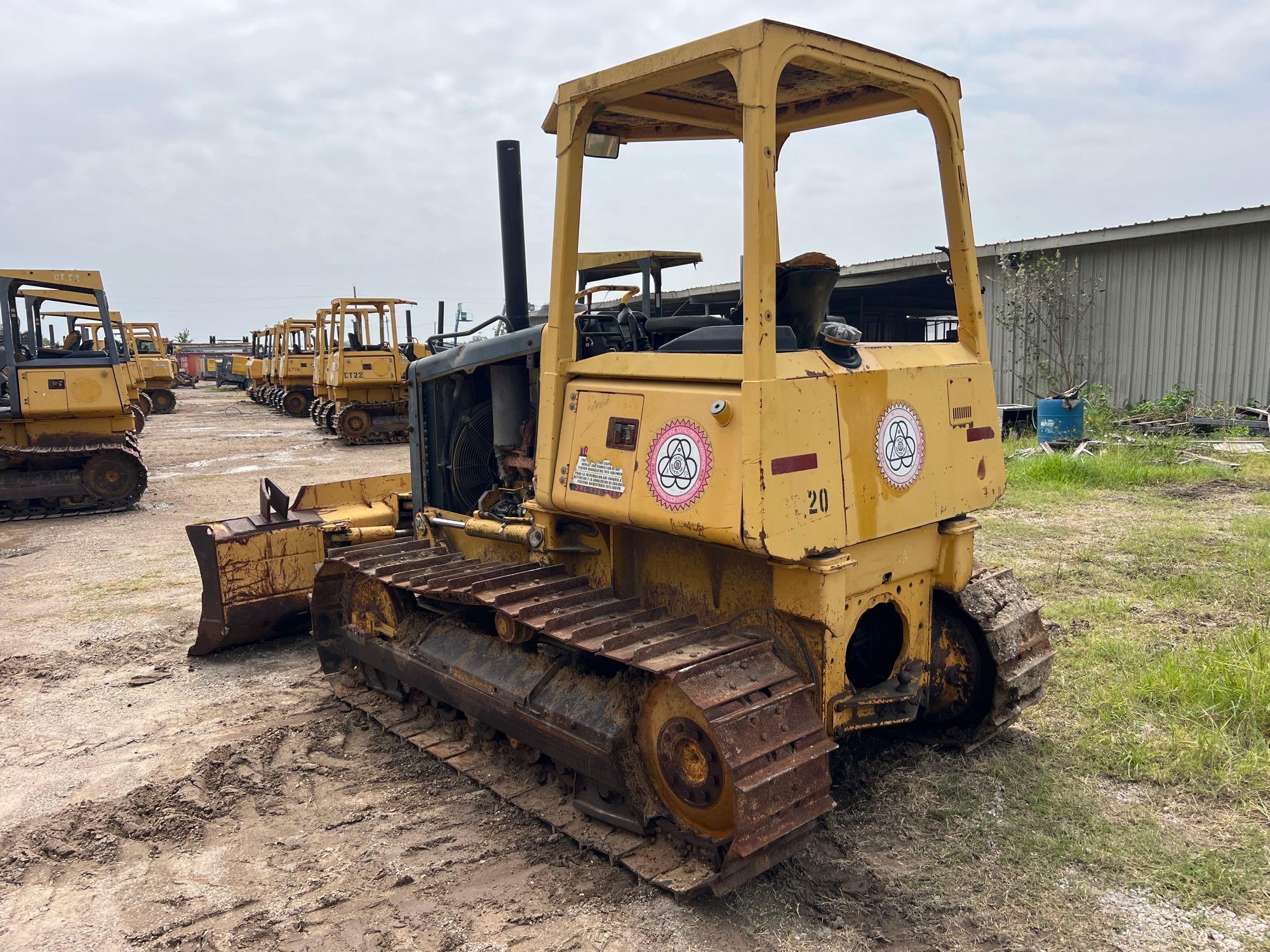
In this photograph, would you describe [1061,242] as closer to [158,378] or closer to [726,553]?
[726,553]

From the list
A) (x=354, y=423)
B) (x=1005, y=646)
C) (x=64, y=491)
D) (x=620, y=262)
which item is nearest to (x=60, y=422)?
(x=64, y=491)

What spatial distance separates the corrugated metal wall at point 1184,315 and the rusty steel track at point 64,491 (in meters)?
14.0

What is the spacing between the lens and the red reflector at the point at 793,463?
118 inches

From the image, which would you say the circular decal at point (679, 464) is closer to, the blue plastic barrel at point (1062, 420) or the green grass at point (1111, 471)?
the green grass at point (1111, 471)

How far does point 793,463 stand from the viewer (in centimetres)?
304

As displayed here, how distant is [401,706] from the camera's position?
4.74 metres

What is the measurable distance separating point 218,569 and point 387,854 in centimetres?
285

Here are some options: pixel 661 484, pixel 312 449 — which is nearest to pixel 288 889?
pixel 661 484

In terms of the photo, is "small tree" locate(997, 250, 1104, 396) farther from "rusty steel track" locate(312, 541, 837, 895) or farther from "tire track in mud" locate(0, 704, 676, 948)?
"tire track in mud" locate(0, 704, 676, 948)

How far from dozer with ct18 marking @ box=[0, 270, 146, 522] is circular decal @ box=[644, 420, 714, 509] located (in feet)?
34.5

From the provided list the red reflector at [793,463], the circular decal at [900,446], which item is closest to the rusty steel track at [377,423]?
the circular decal at [900,446]

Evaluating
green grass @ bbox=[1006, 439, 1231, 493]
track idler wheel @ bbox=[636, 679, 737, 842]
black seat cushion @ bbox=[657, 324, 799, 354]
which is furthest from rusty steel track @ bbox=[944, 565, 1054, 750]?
green grass @ bbox=[1006, 439, 1231, 493]

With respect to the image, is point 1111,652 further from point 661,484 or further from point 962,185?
point 661,484

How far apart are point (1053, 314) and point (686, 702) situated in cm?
1443
